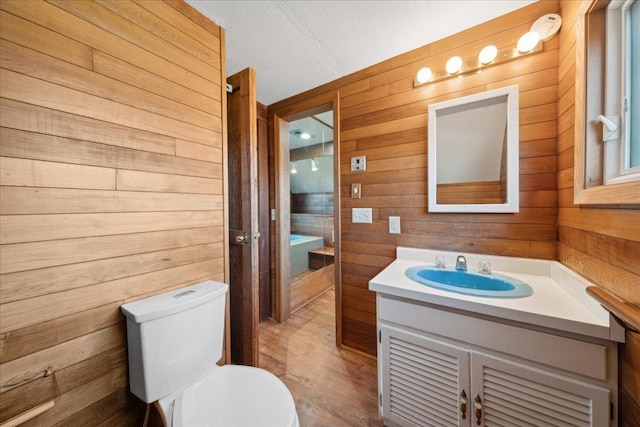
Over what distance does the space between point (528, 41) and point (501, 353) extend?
5.10 feet

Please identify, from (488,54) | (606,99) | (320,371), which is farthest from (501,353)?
(488,54)

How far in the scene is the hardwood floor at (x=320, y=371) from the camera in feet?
4.39

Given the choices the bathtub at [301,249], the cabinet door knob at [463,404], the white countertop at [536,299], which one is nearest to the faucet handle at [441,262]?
the white countertop at [536,299]

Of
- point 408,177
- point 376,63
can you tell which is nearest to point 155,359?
point 408,177

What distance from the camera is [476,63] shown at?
137 cm

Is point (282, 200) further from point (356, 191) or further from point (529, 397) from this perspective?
point (529, 397)

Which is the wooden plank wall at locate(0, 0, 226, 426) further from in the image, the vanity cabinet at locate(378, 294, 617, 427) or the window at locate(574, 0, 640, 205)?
the window at locate(574, 0, 640, 205)

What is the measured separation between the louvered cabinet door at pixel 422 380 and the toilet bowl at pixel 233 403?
57 centimetres

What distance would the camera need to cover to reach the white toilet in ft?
2.80

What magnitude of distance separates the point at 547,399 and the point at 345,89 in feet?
6.88

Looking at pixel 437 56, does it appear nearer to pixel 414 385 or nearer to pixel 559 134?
pixel 559 134

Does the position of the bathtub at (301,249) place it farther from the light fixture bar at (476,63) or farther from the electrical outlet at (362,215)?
the light fixture bar at (476,63)

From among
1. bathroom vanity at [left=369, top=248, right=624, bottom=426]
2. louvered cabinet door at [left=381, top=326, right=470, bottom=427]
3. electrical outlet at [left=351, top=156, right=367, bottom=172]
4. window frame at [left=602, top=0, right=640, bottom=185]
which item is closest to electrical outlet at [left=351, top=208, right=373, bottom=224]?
electrical outlet at [left=351, top=156, right=367, bottom=172]

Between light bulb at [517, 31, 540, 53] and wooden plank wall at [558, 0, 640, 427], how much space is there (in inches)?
4.2
